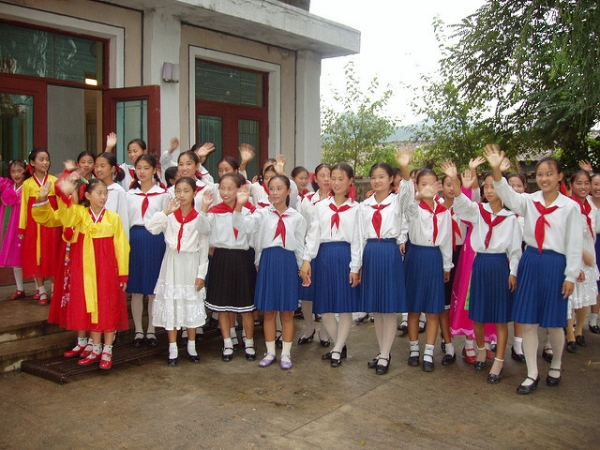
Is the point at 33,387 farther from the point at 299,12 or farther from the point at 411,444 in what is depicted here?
the point at 299,12

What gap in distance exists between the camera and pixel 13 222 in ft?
19.9

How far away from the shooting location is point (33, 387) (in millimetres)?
4504

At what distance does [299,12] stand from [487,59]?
15.7ft

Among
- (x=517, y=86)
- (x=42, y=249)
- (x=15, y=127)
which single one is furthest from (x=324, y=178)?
(x=517, y=86)

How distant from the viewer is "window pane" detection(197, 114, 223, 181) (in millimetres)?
8867

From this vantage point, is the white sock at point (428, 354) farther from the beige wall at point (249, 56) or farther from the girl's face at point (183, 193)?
the beige wall at point (249, 56)

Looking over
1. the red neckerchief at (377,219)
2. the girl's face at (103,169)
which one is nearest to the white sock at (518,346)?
the red neckerchief at (377,219)

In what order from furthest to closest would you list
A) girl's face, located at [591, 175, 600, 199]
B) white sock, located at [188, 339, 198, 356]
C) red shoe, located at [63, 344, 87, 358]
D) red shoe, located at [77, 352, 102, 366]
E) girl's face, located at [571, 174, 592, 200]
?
girl's face, located at [591, 175, 600, 199], girl's face, located at [571, 174, 592, 200], white sock, located at [188, 339, 198, 356], red shoe, located at [63, 344, 87, 358], red shoe, located at [77, 352, 102, 366]

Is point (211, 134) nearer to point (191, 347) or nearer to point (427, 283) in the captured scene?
point (191, 347)

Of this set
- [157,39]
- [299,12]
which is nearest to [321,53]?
[299,12]

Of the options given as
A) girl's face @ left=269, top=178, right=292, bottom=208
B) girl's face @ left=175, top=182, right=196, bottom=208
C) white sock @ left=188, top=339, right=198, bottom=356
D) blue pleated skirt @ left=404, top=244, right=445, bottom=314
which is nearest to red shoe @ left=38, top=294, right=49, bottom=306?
white sock @ left=188, top=339, right=198, bottom=356

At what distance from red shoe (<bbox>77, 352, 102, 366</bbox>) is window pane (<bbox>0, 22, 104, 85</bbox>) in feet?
11.8

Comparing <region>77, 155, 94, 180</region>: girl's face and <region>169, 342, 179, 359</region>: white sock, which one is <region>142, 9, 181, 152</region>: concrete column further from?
<region>169, 342, 179, 359</region>: white sock

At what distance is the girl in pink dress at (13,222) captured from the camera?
6008mm
